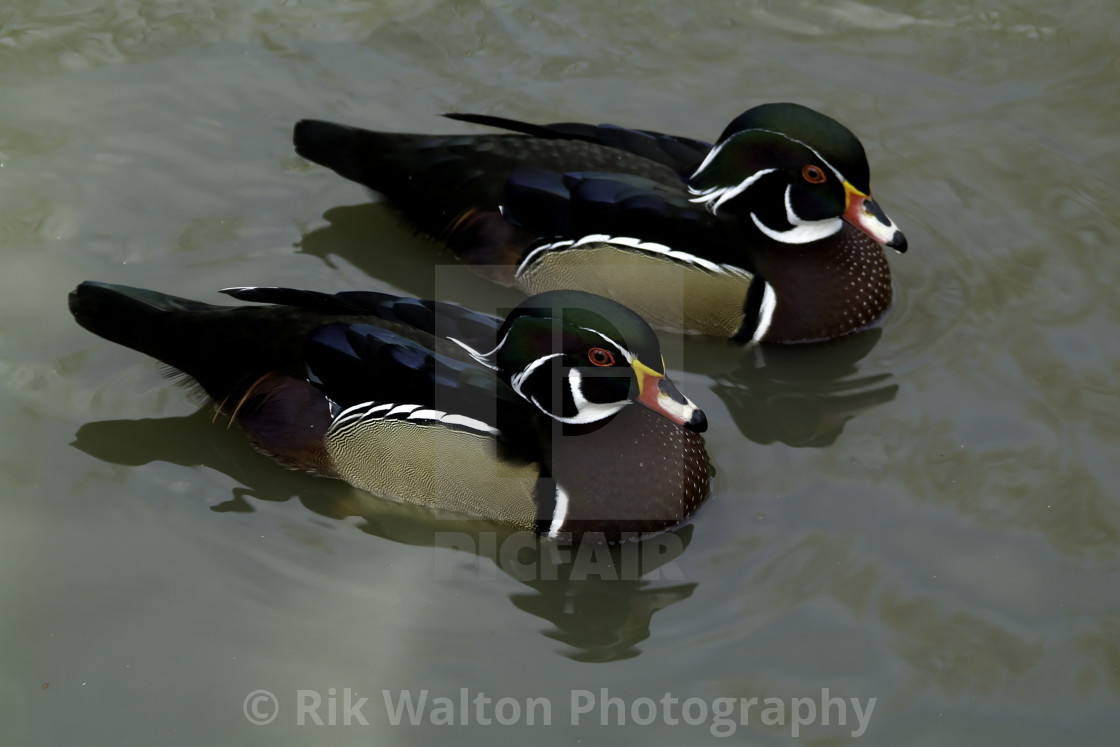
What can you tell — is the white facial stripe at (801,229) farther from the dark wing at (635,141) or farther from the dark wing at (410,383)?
the dark wing at (410,383)

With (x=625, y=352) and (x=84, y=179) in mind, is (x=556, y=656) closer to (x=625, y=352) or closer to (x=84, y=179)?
(x=625, y=352)

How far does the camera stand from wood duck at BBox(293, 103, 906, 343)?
18.8 feet

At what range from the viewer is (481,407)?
471 centimetres

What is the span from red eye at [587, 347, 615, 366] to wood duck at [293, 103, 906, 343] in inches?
44.9

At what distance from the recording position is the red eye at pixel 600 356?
15.5 ft

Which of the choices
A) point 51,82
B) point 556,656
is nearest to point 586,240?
point 556,656

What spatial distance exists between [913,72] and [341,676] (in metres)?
5.26

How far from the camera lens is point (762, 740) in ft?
14.0

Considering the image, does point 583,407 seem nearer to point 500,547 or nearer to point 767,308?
point 500,547

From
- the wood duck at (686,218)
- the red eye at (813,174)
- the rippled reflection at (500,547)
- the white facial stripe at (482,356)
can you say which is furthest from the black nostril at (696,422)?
the red eye at (813,174)

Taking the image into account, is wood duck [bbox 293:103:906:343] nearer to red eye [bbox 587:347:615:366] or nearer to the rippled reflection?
red eye [bbox 587:347:615:366]

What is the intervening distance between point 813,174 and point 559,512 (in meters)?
2.09

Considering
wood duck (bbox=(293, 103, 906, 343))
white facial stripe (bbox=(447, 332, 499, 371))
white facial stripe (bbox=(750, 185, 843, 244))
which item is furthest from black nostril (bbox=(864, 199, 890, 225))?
white facial stripe (bbox=(447, 332, 499, 371))

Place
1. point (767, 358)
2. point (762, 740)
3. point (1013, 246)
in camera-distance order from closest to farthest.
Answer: point (762, 740) → point (767, 358) → point (1013, 246)
